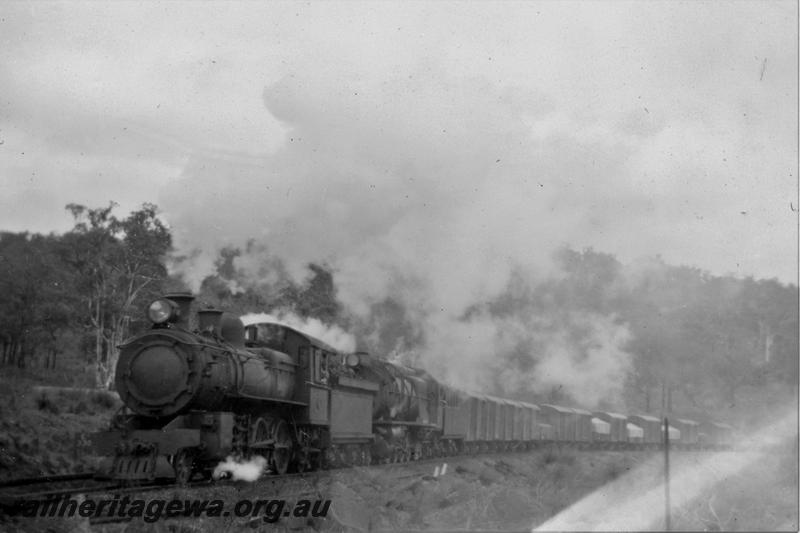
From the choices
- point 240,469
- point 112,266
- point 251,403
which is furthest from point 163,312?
point 112,266

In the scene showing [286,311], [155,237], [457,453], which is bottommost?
[457,453]

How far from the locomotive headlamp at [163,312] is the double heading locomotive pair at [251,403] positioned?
0.02 meters

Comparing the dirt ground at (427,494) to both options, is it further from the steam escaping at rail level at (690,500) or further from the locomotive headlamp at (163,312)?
the locomotive headlamp at (163,312)

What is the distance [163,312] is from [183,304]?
0.37 meters

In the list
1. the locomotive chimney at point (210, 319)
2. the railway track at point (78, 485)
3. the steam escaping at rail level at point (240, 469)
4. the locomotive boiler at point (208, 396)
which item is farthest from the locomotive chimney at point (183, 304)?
the railway track at point (78, 485)

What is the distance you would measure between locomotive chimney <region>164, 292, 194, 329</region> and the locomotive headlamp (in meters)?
0.10

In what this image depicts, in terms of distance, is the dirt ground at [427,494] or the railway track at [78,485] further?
the railway track at [78,485]

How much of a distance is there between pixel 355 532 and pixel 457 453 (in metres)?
18.6

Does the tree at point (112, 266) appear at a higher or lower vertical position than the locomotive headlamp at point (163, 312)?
higher

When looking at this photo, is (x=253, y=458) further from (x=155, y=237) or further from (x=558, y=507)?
(x=155, y=237)

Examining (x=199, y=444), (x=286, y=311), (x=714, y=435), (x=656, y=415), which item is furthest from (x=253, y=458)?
(x=656, y=415)

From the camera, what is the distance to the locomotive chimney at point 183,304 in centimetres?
1418

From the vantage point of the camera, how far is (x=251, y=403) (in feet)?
50.1

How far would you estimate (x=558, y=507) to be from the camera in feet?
36.8
